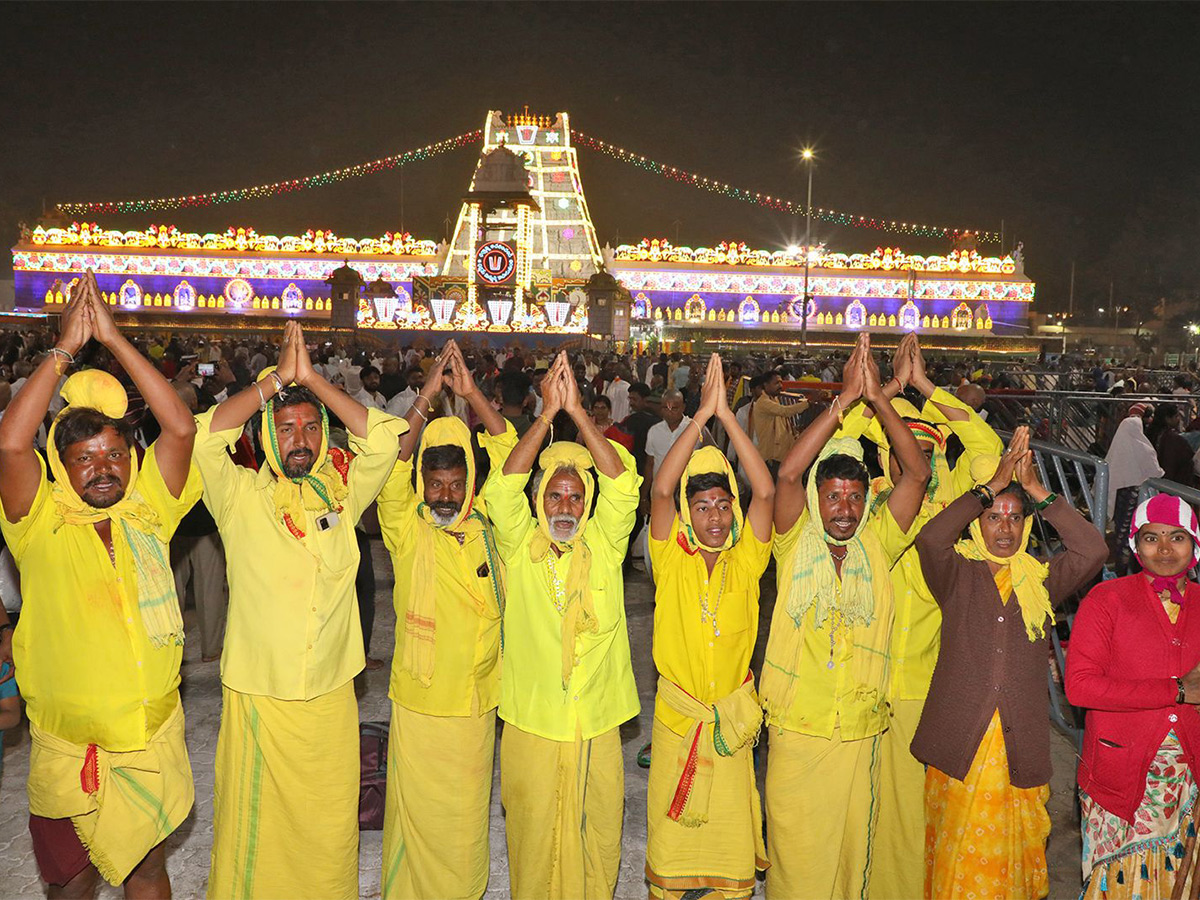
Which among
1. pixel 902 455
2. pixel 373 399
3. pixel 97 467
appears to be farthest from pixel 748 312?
pixel 97 467

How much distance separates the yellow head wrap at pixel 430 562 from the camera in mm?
3211

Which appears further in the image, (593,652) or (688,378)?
(688,378)

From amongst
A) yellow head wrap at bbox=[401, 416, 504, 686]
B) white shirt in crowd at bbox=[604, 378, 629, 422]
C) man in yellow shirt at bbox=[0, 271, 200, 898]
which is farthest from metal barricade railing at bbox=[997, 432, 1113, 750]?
white shirt in crowd at bbox=[604, 378, 629, 422]

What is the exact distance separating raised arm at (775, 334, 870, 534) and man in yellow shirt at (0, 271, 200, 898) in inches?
76.5

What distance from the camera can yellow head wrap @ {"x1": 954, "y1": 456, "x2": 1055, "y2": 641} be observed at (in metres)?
3.07

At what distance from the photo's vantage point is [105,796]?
279 cm

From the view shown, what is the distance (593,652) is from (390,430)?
39.8 inches

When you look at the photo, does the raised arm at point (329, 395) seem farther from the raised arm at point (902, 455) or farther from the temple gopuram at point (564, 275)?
the temple gopuram at point (564, 275)

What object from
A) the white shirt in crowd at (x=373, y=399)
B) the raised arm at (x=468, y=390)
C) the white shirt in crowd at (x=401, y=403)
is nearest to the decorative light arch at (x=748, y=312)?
the white shirt in crowd at (x=373, y=399)

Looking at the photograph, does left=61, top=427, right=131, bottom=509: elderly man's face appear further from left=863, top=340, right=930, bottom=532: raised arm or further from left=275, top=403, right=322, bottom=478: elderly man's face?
left=863, top=340, right=930, bottom=532: raised arm

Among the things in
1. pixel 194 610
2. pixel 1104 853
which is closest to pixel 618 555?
pixel 1104 853

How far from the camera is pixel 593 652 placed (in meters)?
3.11

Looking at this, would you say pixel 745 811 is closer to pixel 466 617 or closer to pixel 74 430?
pixel 466 617

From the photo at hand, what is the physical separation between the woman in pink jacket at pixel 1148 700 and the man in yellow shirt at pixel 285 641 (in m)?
2.41
